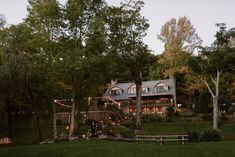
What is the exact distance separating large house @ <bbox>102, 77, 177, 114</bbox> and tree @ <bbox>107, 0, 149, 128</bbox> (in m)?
25.9

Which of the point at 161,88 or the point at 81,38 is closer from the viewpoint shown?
the point at 81,38

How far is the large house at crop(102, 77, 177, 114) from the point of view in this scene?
7265cm

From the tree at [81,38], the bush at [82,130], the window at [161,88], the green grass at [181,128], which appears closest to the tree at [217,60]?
the green grass at [181,128]

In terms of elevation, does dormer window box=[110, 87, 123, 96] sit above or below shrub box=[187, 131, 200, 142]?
above

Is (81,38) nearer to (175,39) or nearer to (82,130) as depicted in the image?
(82,130)

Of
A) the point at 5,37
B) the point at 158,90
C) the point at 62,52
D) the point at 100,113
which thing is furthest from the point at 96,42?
the point at 158,90

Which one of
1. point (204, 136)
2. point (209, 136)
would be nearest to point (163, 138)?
point (204, 136)

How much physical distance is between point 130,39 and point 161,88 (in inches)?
1280

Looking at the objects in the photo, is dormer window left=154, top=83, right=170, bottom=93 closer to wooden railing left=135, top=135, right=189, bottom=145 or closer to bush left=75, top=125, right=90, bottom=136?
bush left=75, top=125, right=90, bottom=136

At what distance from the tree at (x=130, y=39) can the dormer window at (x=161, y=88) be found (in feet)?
101

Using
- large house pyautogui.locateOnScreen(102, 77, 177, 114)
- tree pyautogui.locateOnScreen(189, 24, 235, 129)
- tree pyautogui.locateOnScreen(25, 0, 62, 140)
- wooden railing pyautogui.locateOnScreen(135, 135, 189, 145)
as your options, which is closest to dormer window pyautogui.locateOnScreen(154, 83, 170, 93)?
large house pyautogui.locateOnScreen(102, 77, 177, 114)

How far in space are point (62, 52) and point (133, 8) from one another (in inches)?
524

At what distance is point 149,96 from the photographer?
78312 millimetres

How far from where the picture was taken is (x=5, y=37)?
37438 mm
